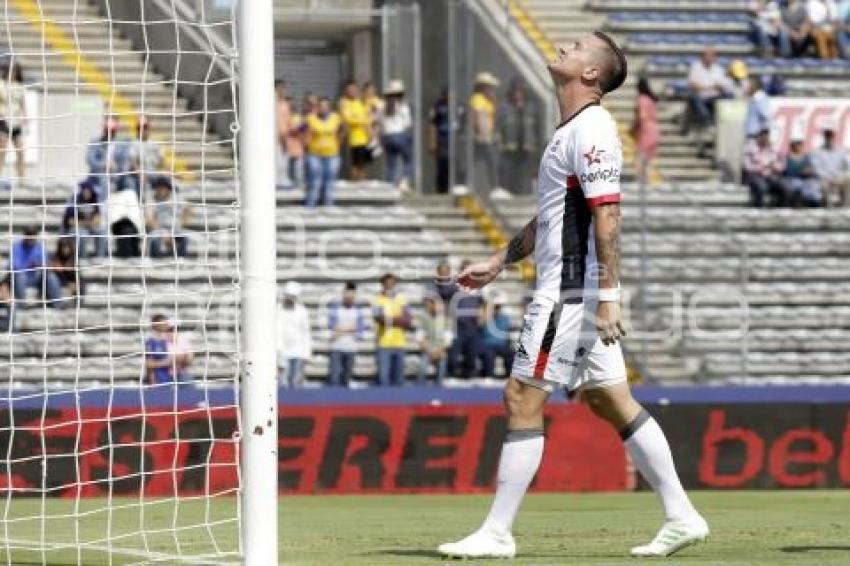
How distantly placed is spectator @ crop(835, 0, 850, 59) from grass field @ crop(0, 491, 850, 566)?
14195 mm

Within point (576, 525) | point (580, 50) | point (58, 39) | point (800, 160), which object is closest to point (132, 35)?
point (58, 39)

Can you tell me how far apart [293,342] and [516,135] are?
428 centimetres

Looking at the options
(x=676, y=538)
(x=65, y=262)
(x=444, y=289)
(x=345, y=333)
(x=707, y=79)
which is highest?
(x=707, y=79)

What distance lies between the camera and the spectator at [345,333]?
945 inches

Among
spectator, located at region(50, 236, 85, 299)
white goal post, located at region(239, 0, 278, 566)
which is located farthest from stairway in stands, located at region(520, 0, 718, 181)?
white goal post, located at region(239, 0, 278, 566)

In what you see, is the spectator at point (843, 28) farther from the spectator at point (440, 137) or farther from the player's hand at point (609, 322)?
the player's hand at point (609, 322)

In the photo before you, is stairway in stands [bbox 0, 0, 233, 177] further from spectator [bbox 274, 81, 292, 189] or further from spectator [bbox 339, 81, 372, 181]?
spectator [bbox 339, 81, 372, 181]

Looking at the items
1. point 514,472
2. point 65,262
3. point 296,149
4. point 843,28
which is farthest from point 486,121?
point 514,472

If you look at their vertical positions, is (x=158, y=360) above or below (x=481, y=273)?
below

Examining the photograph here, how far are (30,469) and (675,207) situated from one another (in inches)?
412

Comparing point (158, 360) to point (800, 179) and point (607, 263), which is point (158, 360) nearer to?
point (800, 179)

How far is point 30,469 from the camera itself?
1909 centimetres

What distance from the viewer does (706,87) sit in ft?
98.6

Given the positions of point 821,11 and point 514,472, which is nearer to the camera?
point 514,472
